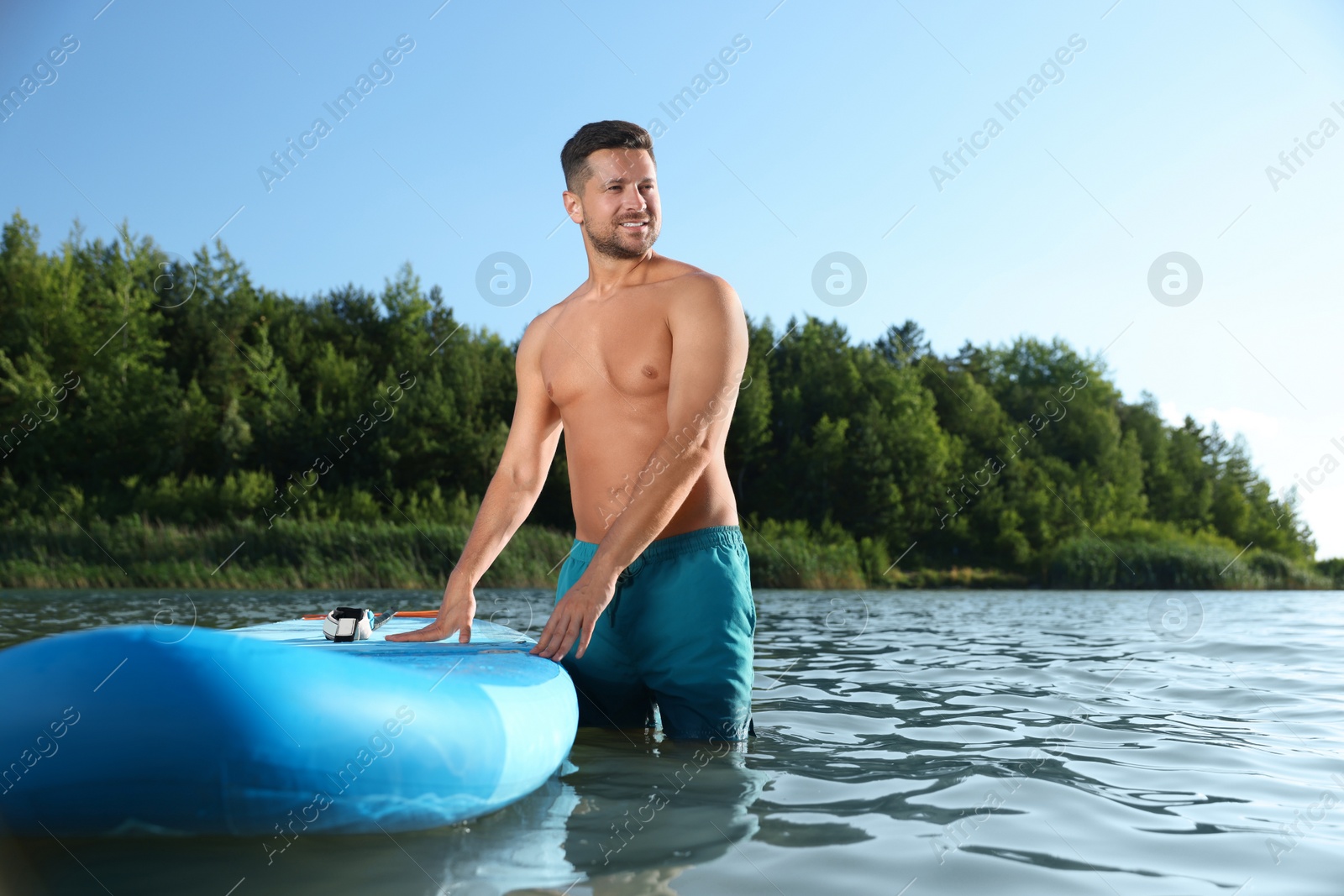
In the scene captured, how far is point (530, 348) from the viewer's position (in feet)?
10.9

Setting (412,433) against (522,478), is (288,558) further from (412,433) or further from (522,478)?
(522,478)

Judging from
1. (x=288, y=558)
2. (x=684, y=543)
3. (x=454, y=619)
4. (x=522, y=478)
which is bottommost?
(x=288, y=558)

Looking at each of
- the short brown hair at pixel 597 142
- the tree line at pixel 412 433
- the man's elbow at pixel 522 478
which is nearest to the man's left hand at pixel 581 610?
the man's elbow at pixel 522 478

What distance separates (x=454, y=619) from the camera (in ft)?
10.3

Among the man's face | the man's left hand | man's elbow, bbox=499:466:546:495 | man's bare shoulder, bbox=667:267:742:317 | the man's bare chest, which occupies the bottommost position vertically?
the man's left hand

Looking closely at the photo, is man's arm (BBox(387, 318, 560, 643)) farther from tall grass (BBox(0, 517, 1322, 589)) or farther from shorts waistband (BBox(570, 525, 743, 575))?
tall grass (BBox(0, 517, 1322, 589))

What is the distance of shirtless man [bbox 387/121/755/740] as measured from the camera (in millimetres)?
2730

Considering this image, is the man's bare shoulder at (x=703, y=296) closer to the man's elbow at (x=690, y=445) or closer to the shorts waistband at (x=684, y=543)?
the man's elbow at (x=690, y=445)

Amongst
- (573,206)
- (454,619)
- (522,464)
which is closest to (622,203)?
(573,206)

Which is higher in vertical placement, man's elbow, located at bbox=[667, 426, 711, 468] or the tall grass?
man's elbow, located at bbox=[667, 426, 711, 468]

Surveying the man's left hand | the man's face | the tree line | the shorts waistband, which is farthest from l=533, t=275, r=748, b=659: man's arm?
the tree line

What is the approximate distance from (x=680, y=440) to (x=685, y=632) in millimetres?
568

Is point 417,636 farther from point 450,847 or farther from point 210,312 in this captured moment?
point 210,312

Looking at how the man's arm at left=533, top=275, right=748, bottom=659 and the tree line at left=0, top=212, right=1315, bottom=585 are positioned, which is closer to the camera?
the man's arm at left=533, top=275, right=748, bottom=659
